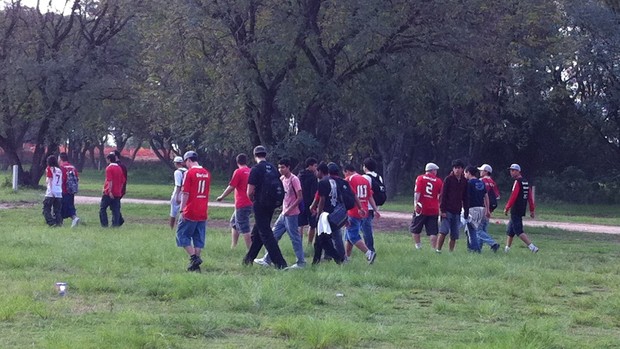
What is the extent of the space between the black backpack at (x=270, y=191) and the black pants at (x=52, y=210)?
834 centimetres

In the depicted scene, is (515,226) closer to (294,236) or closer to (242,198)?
(242,198)

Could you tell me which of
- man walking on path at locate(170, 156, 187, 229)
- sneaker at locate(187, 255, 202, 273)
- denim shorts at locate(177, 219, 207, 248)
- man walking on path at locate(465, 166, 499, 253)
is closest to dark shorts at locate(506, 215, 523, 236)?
man walking on path at locate(465, 166, 499, 253)

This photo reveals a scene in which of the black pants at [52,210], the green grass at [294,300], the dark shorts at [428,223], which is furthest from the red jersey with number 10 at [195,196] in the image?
the black pants at [52,210]

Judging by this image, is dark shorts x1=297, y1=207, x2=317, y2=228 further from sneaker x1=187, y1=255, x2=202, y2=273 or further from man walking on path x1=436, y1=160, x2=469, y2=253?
sneaker x1=187, y1=255, x2=202, y2=273

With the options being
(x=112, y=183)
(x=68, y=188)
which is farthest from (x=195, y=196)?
(x=68, y=188)

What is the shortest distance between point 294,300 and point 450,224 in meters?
7.32

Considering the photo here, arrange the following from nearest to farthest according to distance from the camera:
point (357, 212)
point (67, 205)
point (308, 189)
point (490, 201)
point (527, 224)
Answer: point (357, 212), point (308, 189), point (490, 201), point (67, 205), point (527, 224)

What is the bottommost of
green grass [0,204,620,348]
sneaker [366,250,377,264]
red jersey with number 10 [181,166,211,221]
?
green grass [0,204,620,348]

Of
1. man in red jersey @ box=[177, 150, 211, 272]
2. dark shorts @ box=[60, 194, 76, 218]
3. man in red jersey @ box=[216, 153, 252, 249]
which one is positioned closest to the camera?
man in red jersey @ box=[177, 150, 211, 272]

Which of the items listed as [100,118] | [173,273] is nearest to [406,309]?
[173,273]

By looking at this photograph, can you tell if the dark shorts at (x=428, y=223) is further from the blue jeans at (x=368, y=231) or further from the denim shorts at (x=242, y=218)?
the denim shorts at (x=242, y=218)

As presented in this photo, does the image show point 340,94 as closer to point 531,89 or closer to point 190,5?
point 190,5

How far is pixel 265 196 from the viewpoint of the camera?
1390 cm

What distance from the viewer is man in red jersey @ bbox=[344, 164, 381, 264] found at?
15727 millimetres
